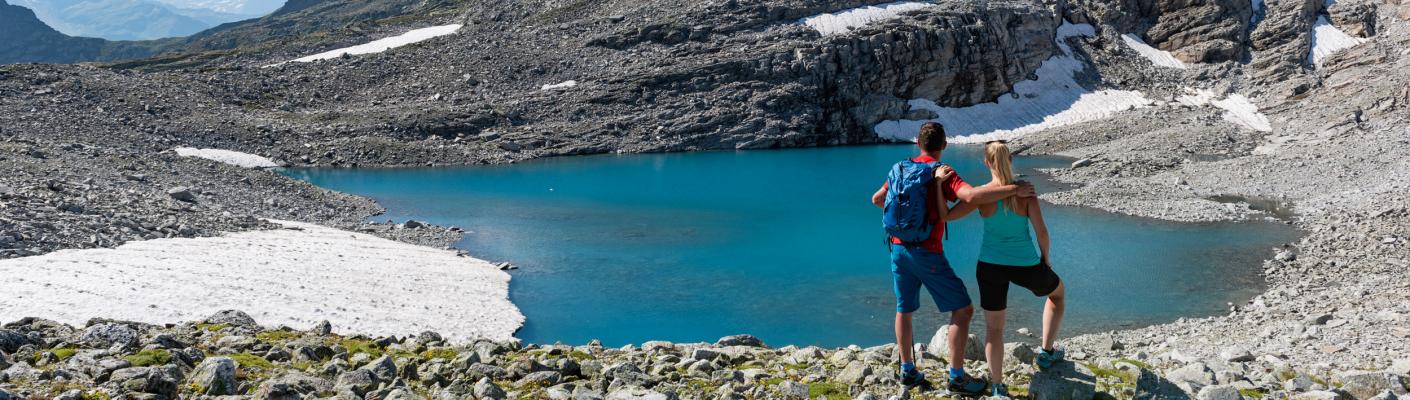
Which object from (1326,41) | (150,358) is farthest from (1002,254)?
(1326,41)

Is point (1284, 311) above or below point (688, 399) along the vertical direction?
below

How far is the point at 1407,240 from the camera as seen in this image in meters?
23.3

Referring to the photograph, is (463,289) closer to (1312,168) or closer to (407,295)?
(407,295)

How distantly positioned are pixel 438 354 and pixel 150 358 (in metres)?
2.76

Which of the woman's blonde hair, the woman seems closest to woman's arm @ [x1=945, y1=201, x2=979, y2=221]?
the woman

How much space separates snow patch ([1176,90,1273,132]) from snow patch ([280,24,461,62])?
65176 mm

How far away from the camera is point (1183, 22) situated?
83.8 metres

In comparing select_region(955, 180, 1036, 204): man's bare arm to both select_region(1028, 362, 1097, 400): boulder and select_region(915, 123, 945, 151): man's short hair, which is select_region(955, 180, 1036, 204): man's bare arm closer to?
select_region(915, 123, 945, 151): man's short hair

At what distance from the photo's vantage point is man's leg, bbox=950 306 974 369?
325 inches

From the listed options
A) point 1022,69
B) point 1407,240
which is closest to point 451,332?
point 1407,240

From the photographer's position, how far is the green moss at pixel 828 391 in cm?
835

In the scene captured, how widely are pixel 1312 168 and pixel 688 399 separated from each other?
4053 centimetres

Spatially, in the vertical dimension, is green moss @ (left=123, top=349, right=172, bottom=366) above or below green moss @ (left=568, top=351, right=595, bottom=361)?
above

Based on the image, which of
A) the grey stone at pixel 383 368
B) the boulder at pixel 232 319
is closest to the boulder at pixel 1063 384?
the grey stone at pixel 383 368
